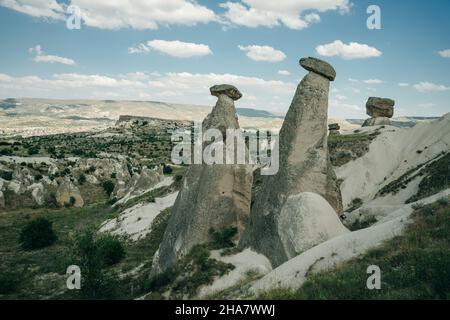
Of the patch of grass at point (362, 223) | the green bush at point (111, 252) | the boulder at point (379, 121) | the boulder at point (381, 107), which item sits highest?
the boulder at point (381, 107)

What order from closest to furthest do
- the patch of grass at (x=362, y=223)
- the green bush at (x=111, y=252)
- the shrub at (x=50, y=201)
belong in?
the patch of grass at (x=362, y=223) < the green bush at (x=111, y=252) < the shrub at (x=50, y=201)

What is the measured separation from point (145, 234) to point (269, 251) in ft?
41.8

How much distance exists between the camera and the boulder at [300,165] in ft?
43.8

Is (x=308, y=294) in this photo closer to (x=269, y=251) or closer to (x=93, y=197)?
(x=269, y=251)

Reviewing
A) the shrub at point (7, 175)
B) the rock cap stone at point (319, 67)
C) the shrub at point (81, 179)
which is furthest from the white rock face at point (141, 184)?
the rock cap stone at point (319, 67)

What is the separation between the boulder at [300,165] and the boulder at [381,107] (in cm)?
3841

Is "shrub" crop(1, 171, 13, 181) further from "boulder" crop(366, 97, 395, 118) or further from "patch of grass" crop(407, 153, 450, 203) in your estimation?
"boulder" crop(366, 97, 395, 118)

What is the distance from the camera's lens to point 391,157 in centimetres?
3266

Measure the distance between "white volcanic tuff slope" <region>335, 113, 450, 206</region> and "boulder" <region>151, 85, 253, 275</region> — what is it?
1504 centimetres

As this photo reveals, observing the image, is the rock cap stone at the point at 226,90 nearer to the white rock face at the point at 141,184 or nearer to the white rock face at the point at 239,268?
the white rock face at the point at 239,268

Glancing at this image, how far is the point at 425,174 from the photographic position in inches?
915
